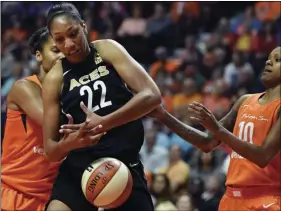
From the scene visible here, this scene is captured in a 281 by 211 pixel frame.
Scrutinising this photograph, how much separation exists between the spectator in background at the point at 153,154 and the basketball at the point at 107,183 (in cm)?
572

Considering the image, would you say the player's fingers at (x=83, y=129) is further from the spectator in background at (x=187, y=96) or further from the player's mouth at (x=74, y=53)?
the spectator in background at (x=187, y=96)

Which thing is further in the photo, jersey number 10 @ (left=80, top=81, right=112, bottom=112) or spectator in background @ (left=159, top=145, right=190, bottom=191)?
spectator in background @ (left=159, top=145, right=190, bottom=191)

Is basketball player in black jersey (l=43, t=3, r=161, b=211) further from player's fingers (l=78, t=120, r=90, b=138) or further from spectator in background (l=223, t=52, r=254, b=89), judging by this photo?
spectator in background (l=223, t=52, r=254, b=89)

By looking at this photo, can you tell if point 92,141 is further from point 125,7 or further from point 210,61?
point 125,7

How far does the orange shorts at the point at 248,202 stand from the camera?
4566 mm

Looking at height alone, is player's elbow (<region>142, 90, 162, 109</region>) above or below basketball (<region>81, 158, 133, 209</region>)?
above

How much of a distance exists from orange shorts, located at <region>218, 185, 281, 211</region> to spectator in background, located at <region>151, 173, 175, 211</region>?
3.42 metres

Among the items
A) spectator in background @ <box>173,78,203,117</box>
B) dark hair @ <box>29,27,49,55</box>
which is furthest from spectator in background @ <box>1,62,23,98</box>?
dark hair @ <box>29,27,49,55</box>

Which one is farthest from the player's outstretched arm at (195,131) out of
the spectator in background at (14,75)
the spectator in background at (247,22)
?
the spectator in background at (14,75)

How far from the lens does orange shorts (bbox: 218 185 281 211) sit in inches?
180

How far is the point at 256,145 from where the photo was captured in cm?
445

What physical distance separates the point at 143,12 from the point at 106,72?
986cm

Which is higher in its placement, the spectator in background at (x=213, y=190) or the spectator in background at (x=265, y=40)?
the spectator in background at (x=265, y=40)

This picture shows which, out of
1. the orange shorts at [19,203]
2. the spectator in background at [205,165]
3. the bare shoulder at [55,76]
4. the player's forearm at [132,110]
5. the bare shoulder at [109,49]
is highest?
the bare shoulder at [109,49]
